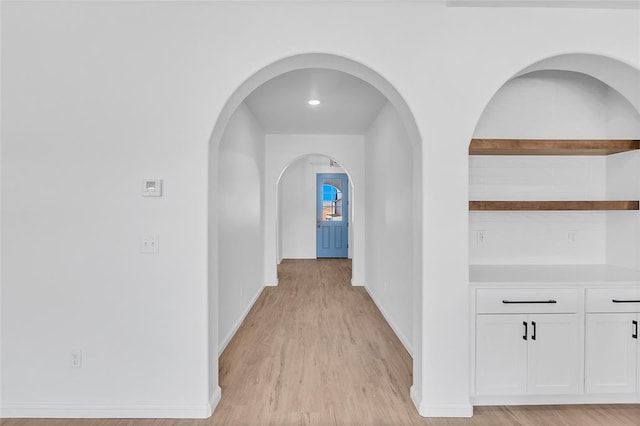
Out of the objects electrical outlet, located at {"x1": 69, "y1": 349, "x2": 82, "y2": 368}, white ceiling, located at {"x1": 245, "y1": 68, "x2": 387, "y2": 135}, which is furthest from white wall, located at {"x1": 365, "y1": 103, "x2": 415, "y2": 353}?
electrical outlet, located at {"x1": 69, "y1": 349, "x2": 82, "y2": 368}

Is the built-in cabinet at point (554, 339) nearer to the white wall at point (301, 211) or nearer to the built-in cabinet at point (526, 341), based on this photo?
the built-in cabinet at point (526, 341)

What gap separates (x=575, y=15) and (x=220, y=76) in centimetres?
234

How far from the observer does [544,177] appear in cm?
309

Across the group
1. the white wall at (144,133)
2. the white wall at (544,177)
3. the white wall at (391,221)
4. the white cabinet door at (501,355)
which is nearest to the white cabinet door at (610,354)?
the white cabinet door at (501,355)

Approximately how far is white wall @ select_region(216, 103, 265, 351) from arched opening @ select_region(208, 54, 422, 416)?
0.01 m

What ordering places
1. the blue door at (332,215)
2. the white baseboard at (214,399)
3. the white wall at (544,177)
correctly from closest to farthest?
the white baseboard at (214,399)
the white wall at (544,177)
the blue door at (332,215)

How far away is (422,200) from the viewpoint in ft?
8.18

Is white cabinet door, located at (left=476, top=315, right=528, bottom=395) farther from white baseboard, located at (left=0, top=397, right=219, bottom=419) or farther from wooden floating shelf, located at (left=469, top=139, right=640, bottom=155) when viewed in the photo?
white baseboard, located at (left=0, top=397, right=219, bottom=419)

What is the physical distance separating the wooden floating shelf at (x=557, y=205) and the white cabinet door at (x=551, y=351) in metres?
0.77

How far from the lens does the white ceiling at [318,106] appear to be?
3721mm

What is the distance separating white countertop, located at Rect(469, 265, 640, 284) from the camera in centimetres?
255

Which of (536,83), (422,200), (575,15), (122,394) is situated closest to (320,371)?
(122,394)

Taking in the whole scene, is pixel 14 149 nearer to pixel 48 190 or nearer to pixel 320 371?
pixel 48 190

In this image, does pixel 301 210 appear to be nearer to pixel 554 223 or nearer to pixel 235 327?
pixel 235 327
